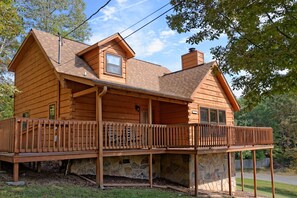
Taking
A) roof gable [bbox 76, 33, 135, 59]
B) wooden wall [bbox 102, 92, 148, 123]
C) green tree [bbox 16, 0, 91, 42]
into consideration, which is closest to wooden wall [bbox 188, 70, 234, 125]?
wooden wall [bbox 102, 92, 148, 123]

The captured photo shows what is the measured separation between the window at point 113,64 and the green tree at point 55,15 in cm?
1142

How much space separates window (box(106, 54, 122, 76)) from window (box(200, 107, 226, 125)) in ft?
16.1

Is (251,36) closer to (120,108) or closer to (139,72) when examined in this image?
(120,108)

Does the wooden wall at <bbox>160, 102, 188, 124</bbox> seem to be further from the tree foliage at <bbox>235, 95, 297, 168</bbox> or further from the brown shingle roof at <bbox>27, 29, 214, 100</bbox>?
the tree foliage at <bbox>235, 95, 297, 168</bbox>

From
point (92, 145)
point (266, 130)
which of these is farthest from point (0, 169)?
point (266, 130)

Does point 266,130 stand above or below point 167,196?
above

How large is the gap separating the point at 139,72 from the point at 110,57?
325cm

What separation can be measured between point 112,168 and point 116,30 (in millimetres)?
6443

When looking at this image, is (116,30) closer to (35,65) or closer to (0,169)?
(35,65)

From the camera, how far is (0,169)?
31.6 ft

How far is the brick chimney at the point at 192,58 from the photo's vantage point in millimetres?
17812

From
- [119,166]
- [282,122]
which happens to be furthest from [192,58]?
[282,122]

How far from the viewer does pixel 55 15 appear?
2442 cm

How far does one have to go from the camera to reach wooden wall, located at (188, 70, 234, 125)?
558 inches
